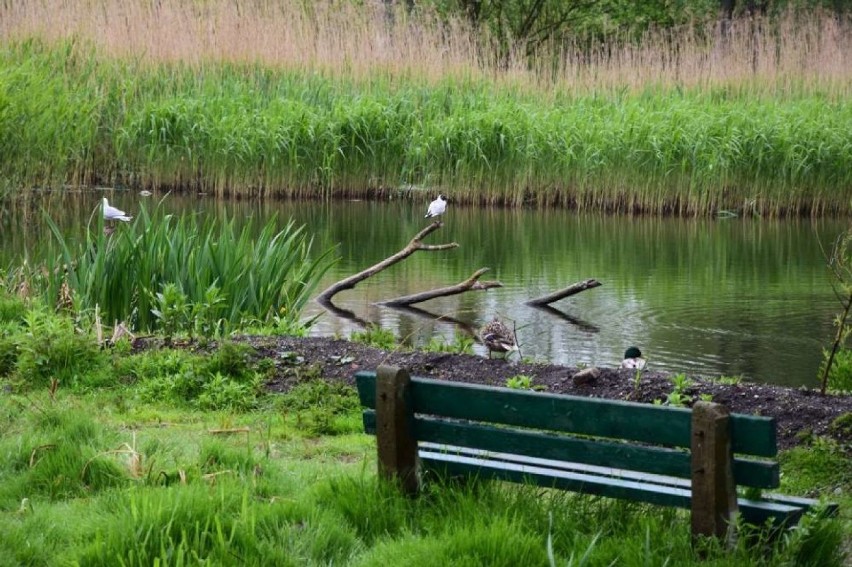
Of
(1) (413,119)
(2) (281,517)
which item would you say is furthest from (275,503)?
(1) (413,119)

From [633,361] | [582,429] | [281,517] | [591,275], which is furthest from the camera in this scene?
[591,275]

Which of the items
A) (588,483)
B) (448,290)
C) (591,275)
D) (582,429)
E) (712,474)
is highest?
(582,429)

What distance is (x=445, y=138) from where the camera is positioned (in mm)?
23312

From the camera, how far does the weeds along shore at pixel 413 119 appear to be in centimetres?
2217

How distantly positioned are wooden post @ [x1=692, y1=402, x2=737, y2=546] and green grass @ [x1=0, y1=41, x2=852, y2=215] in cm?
1684

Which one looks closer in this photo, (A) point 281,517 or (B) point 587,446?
(B) point 587,446

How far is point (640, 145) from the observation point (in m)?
22.3

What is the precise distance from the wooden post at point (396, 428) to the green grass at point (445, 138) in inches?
623

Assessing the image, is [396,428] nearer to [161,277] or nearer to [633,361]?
[633,361]

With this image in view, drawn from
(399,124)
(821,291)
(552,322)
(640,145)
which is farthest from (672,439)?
(399,124)

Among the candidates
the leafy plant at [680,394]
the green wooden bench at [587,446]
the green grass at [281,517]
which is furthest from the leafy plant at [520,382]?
the green wooden bench at [587,446]

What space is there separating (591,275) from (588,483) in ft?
37.4

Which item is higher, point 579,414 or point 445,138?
point 445,138

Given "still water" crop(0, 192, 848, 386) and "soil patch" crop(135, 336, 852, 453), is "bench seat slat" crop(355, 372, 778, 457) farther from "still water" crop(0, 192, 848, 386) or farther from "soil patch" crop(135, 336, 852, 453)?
"still water" crop(0, 192, 848, 386)
